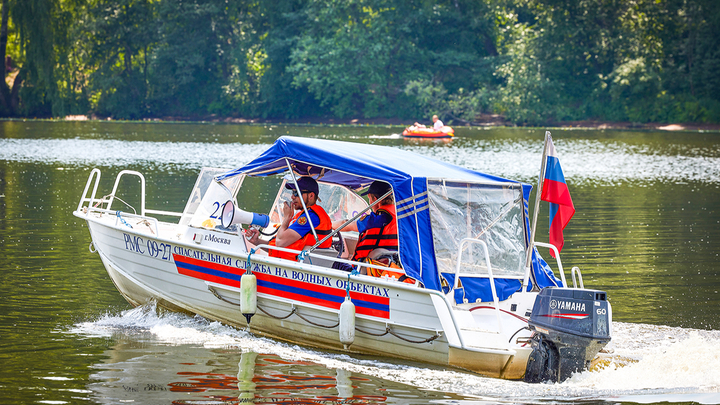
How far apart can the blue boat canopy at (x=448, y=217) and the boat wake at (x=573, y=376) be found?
96 centimetres

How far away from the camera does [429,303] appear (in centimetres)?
737

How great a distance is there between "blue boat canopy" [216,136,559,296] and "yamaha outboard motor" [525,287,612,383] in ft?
3.12

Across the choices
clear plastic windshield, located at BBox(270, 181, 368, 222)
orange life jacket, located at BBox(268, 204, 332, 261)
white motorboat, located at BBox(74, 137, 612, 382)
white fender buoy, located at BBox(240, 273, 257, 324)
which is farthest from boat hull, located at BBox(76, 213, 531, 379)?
clear plastic windshield, located at BBox(270, 181, 368, 222)

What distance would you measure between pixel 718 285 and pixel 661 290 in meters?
0.97

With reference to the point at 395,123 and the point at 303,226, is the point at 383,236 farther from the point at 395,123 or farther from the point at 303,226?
the point at 395,123

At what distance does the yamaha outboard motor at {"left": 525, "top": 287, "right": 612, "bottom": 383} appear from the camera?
681cm

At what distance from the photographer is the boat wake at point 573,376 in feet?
22.6

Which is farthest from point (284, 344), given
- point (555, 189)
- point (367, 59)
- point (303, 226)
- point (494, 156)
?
point (367, 59)

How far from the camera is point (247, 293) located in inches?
333

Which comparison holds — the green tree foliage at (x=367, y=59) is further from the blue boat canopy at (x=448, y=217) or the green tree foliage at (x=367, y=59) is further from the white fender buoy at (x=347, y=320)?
the white fender buoy at (x=347, y=320)

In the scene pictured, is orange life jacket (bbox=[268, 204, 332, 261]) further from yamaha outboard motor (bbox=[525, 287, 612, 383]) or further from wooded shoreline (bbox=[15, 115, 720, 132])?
wooded shoreline (bbox=[15, 115, 720, 132])

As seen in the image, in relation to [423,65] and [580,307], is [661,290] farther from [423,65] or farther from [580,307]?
[423,65]

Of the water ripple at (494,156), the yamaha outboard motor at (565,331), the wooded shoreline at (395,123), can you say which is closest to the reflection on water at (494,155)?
the water ripple at (494,156)

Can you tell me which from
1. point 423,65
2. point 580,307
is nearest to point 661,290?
point 580,307
